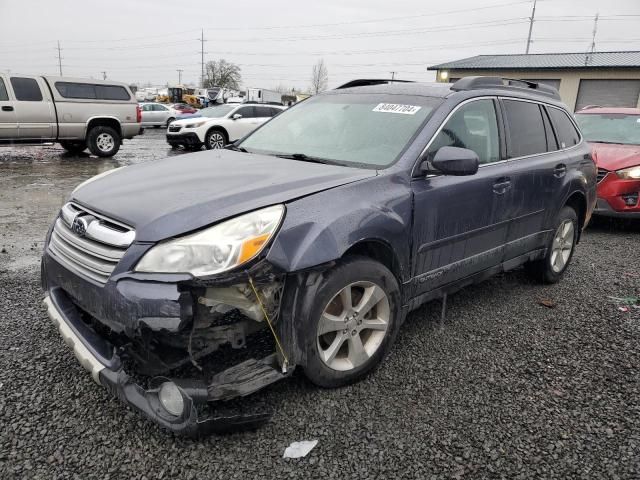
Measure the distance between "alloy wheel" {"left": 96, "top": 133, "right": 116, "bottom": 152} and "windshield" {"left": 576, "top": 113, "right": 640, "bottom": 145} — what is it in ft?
37.5

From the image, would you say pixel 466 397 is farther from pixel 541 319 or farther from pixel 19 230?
pixel 19 230

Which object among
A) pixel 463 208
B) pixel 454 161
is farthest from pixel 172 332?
pixel 463 208

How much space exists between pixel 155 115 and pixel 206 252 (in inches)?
1121

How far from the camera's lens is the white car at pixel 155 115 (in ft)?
91.1

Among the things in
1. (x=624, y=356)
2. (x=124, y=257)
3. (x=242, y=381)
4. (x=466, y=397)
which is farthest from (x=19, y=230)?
(x=624, y=356)

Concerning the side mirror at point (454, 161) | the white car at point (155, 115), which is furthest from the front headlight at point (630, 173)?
the white car at point (155, 115)

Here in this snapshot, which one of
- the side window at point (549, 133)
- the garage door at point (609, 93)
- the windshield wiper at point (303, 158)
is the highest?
the garage door at point (609, 93)

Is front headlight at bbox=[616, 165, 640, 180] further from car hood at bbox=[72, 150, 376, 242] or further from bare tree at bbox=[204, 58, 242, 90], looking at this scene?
bare tree at bbox=[204, 58, 242, 90]

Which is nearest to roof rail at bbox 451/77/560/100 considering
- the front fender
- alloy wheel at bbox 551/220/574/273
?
the front fender

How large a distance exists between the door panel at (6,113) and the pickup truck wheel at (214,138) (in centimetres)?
525

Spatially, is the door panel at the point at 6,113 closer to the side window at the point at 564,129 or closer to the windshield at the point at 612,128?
the side window at the point at 564,129

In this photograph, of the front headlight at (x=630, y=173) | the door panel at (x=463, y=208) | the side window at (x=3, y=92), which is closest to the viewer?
the door panel at (x=463, y=208)

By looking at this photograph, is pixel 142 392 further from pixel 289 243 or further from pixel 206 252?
pixel 289 243

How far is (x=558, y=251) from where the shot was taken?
4.51 m
